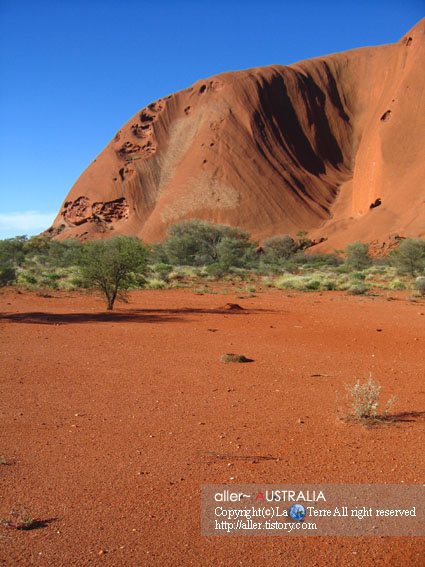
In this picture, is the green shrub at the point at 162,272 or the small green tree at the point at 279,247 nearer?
the green shrub at the point at 162,272

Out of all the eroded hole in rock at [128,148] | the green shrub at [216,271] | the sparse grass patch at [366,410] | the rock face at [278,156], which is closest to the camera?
the sparse grass patch at [366,410]

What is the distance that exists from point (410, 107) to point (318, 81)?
23261 mm

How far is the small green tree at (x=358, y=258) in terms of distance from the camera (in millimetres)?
38950

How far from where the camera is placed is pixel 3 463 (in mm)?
3957

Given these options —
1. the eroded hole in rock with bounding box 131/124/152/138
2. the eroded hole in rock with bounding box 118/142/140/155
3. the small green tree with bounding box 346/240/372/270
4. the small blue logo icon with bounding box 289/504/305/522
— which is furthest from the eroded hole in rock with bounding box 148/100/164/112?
the small blue logo icon with bounding box 289/504/305/522

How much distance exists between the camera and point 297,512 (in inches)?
128

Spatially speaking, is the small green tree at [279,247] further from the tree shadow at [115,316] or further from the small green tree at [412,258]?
the tree shadow at [115,316]

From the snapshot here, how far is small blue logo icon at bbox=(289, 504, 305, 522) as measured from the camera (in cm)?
321

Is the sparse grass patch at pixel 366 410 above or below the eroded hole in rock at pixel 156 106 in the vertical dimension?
below

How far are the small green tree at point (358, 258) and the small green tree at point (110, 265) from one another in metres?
26.7

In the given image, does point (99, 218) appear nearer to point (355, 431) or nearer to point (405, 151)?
point (405, 151)

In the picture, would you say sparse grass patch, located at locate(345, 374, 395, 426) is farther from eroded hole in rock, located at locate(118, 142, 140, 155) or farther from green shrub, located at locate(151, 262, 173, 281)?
eroded hole in rock, located at locate(118, 142, 140, 155)

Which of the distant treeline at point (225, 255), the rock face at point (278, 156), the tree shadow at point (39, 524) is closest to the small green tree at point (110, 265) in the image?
the distant treeline at point (225, 255)

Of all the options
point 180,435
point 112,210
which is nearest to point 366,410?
point 180,435
